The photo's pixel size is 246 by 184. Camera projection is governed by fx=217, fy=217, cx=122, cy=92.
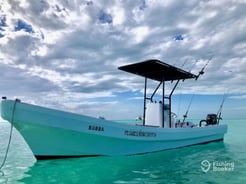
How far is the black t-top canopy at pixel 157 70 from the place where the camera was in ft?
36.5

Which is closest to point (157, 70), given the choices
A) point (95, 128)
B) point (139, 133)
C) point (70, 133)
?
point (139, 133)

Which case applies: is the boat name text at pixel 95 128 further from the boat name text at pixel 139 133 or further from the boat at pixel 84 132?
the boat name text at pixel 139 133

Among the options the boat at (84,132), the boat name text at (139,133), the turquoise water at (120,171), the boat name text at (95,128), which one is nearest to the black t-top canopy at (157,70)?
the boat at (84,132)

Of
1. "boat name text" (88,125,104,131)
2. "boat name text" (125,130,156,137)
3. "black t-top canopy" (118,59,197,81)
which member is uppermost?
"black t-top canopy" (118,59,197,81)

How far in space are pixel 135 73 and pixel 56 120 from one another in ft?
19.8

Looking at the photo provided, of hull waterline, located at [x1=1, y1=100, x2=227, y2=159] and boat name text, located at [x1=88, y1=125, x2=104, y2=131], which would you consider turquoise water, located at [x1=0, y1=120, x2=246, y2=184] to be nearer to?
hull waterline, located at [x1=1, y1=100, x2=227, y2=159]

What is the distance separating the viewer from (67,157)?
360 inches

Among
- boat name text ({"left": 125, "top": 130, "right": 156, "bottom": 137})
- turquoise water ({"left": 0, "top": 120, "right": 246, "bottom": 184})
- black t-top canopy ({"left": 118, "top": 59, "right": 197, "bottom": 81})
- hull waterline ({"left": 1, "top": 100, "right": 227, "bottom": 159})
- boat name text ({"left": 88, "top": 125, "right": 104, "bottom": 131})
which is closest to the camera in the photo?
turquoise water ({"left": 0, "top": 120, "right": 246, "bottom": 184})

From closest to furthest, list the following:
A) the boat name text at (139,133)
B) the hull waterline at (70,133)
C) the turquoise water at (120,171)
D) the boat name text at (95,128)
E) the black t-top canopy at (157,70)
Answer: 1. the turquoise water at (120,171)
2. the hull waterline at (70,133)
3. the boat name text at (95,128)
4. the boat name text at (139,133)
5. the black t-top canopy at (157,70)

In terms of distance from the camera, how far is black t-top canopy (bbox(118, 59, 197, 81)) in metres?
11.1

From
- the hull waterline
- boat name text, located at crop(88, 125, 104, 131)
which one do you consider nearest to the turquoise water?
the hull waterline

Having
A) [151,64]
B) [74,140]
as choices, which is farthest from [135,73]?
[74,140]

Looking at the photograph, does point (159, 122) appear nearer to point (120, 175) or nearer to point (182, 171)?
point (182, 171)

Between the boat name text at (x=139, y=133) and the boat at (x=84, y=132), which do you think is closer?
the boat at (x=84, y=132)
